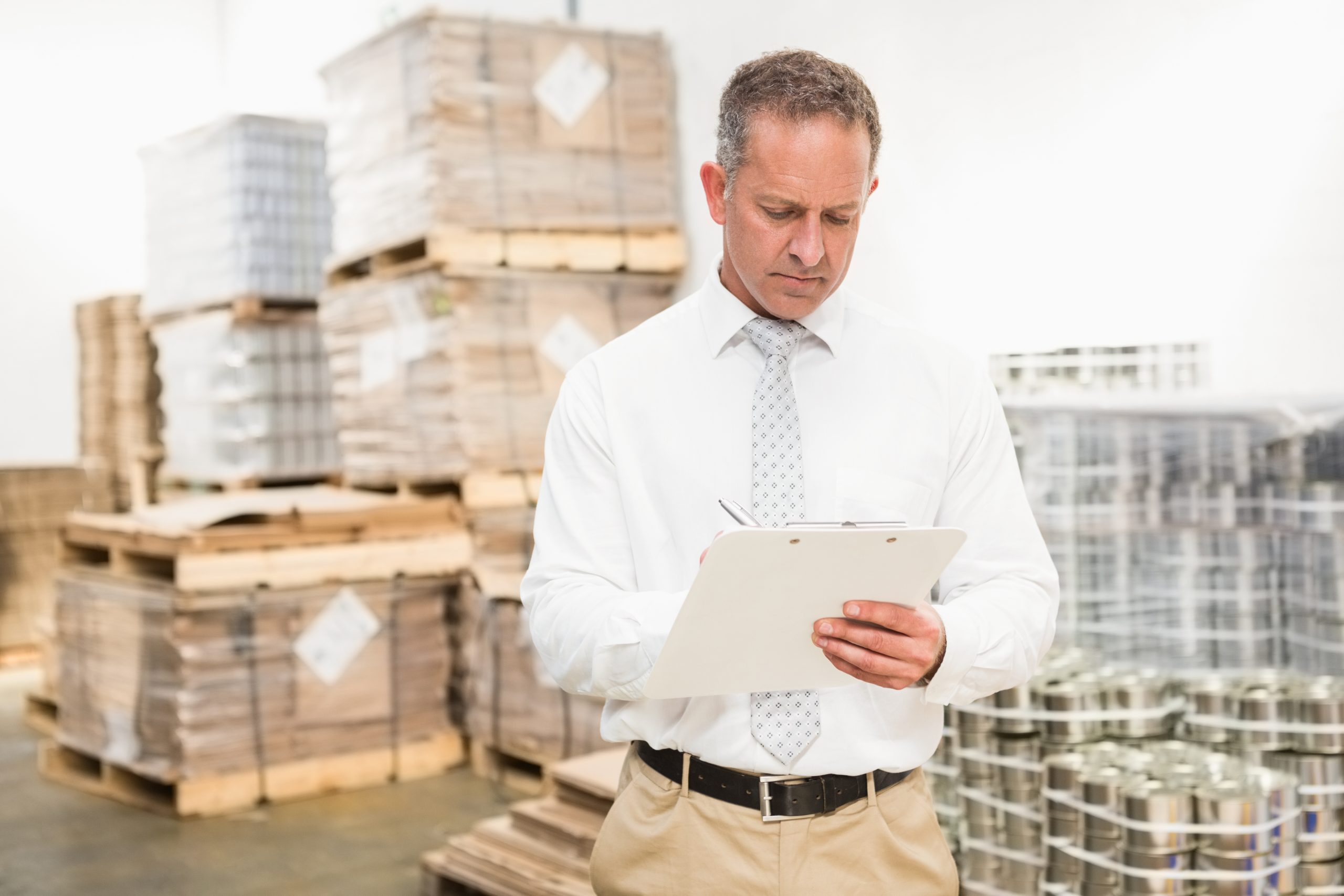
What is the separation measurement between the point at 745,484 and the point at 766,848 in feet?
1.91

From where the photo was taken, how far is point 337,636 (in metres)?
5.78

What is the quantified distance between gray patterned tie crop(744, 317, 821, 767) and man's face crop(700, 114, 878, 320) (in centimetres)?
8

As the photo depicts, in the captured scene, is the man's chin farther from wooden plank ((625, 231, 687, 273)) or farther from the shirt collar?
wooden plank ((625, 231, 687, 273))

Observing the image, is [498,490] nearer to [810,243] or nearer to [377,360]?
[377,360]

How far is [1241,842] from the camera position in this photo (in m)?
2.88

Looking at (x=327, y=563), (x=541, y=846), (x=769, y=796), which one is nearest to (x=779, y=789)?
(x=769, y=796)

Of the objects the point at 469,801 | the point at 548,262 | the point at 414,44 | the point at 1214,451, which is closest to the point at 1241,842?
the point at 1214,451

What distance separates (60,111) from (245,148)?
4.94 meters

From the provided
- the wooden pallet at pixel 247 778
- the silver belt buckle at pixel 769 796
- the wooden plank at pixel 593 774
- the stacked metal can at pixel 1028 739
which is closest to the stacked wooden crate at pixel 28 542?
the wooden pallet at pixel 247 778

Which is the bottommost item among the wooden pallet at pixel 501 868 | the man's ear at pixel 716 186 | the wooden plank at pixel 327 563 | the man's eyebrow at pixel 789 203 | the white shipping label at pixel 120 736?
the wooden pallet at pixel 501 868

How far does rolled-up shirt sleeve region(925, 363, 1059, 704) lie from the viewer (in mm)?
1971

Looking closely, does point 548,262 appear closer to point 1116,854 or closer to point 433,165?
point 433,165

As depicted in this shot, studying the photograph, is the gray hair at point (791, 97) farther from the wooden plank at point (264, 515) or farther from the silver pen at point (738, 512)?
the wooden plank at point (264, 515)

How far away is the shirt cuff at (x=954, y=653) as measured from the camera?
1.93 metres
